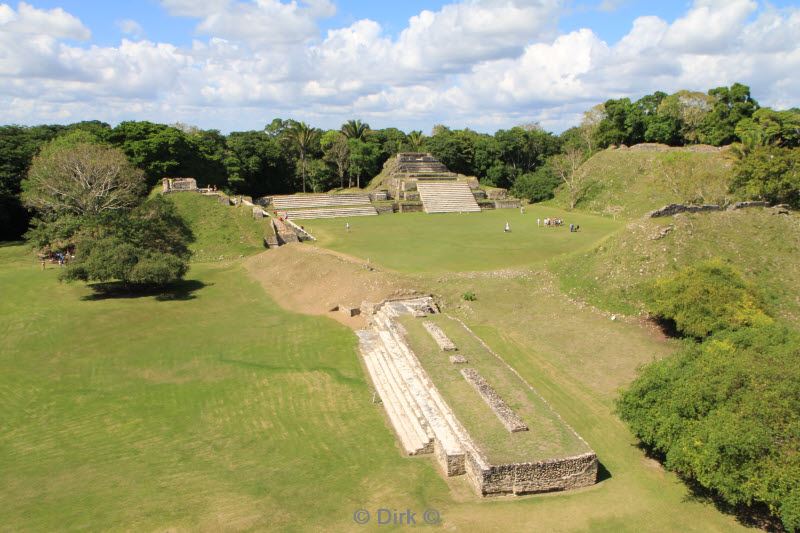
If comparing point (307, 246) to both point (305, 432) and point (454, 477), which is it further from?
point (454, 477)

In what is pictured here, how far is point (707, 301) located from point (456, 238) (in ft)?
63.5

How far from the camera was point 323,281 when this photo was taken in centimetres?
2638

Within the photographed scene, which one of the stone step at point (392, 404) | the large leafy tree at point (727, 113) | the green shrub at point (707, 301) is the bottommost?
the stone step at point (392, 404)

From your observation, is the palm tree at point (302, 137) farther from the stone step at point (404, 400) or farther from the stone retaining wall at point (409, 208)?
the stone step at point (404, 400)

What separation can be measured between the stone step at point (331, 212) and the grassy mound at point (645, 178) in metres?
20.0

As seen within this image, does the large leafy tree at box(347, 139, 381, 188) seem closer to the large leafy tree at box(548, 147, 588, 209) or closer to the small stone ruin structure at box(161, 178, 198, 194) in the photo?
the large leafy tree at box(548, 147, 588, 209)

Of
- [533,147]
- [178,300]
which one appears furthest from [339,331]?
[533,147]

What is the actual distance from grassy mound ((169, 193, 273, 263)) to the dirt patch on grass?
471 cm

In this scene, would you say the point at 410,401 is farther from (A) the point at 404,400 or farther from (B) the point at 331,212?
(B) the point at 331,212

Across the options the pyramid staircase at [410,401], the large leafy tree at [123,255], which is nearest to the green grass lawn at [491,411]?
the pyramid staircase at [410,401]

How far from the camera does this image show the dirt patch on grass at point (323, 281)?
2381 centimetres

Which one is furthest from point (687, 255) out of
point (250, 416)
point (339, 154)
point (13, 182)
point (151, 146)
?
point (13, 182)

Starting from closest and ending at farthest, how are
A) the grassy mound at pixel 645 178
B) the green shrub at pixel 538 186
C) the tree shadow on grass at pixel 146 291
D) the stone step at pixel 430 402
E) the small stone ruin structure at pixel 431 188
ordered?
the stone step at pixel 430 402, the tree shadow on grass at pixel 146 291, the grassy mound at pixel 645 178, the small stone ruin structure at pixel 431 188, the green shrub at pixel 538 186

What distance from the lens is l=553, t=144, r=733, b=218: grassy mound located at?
1377 inches
